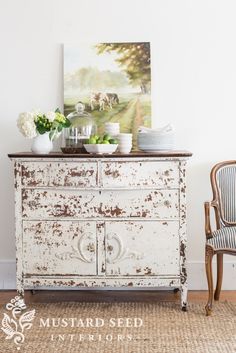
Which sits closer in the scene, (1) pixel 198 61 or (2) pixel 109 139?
(2) pixel 109 139

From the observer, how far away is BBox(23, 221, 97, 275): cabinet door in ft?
12.2

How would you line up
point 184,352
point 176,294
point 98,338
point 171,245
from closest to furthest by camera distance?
1. point 184,352
2. point 98,338
3. point 171,245
4. point 176,294

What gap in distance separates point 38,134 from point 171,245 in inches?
48.2

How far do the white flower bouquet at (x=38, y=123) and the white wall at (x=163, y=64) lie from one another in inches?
18.3

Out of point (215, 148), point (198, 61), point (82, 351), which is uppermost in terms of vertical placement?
point (198, 61)

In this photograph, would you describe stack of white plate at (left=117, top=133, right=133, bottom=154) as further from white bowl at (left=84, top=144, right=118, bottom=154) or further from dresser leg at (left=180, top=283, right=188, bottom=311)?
dresser leg at (left=180, top=283, right=188, bottom=311)

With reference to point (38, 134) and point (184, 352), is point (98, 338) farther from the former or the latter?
point (38, 134)

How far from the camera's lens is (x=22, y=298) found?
3803 millimetres

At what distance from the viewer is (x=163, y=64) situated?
13.9 ft

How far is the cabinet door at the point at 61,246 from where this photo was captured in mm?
3711

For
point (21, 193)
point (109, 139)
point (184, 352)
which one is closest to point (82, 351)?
point (184, 352)

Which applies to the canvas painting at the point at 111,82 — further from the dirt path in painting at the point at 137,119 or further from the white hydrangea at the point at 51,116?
the white hydrangea at the point at 51,116

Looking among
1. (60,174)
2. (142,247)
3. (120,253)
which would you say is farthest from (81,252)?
(60,174)

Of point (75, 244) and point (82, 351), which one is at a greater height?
point (75, 244)
